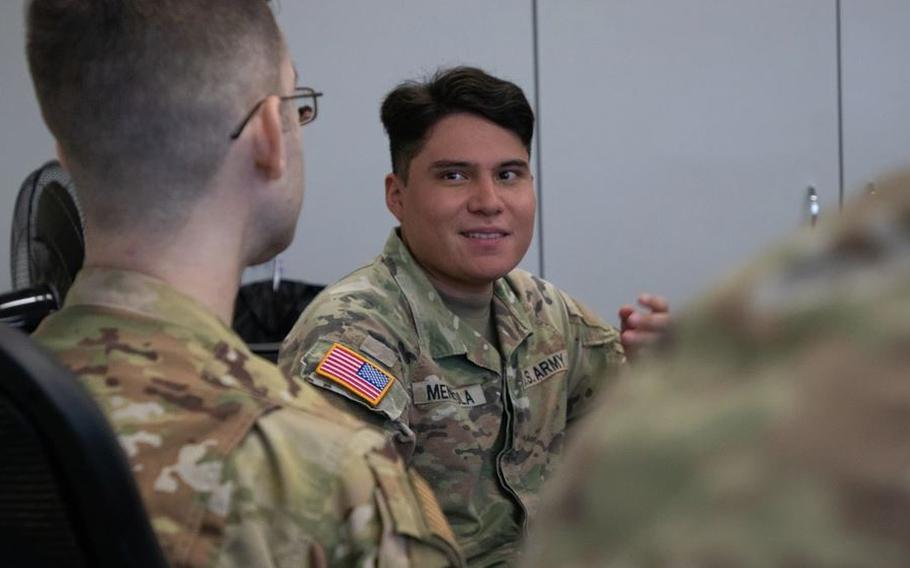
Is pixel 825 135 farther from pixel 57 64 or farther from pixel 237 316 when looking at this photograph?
pixel 57 64

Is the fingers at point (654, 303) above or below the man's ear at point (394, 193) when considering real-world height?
below

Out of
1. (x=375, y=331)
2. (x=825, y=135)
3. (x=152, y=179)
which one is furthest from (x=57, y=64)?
(x=825, y=135)

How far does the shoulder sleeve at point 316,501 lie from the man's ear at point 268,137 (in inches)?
10.8

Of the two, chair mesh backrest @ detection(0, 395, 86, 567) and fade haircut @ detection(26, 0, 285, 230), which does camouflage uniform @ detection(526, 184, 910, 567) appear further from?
fade haircut @ detection(26, 0, 285, 230)

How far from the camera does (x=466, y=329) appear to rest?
1994 mm

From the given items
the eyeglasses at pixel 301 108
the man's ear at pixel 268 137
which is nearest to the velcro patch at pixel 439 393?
the eyeglasses at pixel 301 108

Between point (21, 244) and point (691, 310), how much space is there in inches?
89.5

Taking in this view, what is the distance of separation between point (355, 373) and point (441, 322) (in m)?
0.30

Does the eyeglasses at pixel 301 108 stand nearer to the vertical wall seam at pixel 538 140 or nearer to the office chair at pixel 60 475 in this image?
the office chair at pixel 60 475

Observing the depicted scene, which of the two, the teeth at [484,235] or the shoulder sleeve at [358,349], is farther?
the teeth at [484,235]

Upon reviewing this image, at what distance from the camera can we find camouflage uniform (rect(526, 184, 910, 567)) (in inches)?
8.4

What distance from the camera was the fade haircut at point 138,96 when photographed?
1063 millimetres

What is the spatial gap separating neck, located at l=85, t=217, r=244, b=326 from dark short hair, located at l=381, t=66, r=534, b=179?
1068 millimetres

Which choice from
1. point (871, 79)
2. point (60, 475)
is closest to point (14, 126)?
point (871, 79)
